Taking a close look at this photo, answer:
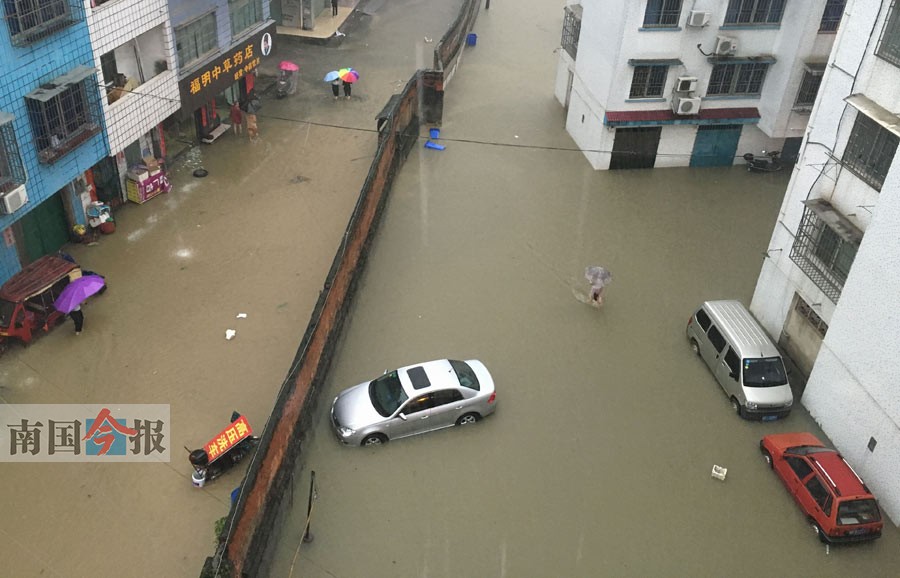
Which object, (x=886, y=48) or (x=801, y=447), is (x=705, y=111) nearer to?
(x=886, y=48)

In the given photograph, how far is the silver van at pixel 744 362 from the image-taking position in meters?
17.4

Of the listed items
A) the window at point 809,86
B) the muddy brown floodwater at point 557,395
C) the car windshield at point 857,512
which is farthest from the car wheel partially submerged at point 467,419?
the window at point 809,86

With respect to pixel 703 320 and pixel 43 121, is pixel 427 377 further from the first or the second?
pixel 43 121

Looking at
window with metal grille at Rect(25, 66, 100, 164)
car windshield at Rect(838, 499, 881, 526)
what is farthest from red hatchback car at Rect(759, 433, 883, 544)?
window with metal grille at Rect(25, 66, 100, 164)

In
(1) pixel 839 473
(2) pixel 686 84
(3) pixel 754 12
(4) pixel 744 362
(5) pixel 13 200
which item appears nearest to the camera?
(1) pixel 839 473

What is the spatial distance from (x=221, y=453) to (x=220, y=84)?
50.9 feet

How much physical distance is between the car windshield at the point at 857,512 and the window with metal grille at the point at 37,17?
789 inches

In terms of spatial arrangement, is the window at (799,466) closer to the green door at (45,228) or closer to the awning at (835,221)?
the awning at (835,221)

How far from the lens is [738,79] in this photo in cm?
2620

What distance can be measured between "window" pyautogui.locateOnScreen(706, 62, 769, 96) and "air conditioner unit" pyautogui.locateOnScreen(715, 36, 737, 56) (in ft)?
2.01

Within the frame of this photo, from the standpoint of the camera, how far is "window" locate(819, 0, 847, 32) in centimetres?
2373

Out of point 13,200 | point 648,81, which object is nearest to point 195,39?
point 13,200

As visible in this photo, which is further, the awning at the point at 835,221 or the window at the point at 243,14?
the window at the point at 243,14

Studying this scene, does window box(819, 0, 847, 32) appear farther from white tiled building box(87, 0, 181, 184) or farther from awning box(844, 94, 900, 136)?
white tiled building box(87, 0, 181, 184)
